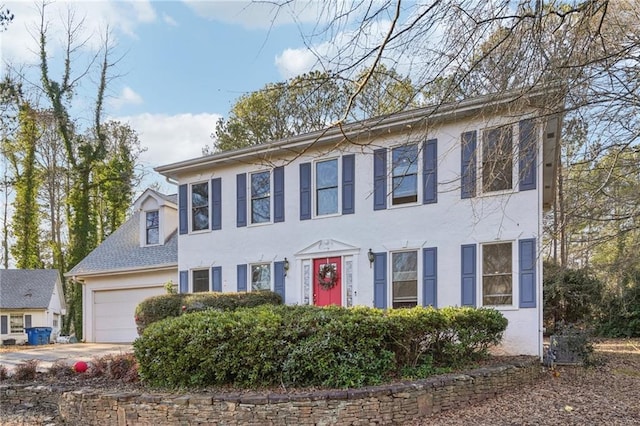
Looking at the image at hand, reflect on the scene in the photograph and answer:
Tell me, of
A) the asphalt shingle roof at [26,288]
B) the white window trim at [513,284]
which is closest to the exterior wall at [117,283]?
the asphalt shingle roof at [26,288]

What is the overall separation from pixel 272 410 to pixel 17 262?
81.1ft

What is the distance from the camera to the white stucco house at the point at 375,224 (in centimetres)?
831

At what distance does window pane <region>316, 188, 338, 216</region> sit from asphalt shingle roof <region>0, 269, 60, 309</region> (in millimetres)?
16991

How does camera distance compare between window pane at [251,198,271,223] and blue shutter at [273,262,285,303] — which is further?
window pane at [251,198,271,223]

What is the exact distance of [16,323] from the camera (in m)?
21.2

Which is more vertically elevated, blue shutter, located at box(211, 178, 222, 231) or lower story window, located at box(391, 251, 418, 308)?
blue shutter, located at box(211, 178, 222, 231)

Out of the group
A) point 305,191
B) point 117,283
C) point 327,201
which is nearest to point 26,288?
point 117,283

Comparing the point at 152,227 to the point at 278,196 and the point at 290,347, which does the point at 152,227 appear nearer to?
the point at 278,196

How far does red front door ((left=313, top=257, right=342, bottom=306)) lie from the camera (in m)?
10.3

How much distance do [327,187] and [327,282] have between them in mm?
2200

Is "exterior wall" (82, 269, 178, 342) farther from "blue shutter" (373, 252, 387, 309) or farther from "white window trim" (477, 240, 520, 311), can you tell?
"white window trim" (477, 240, 520, 311)

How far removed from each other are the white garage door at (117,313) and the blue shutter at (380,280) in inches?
298

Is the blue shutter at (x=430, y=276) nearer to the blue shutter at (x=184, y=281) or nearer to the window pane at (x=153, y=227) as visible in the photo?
the blue shutter at (x=184, y=281)

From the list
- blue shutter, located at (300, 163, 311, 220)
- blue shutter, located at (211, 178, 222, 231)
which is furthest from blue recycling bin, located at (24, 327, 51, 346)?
blue shutter, located at (300, 163, 311, 220)
